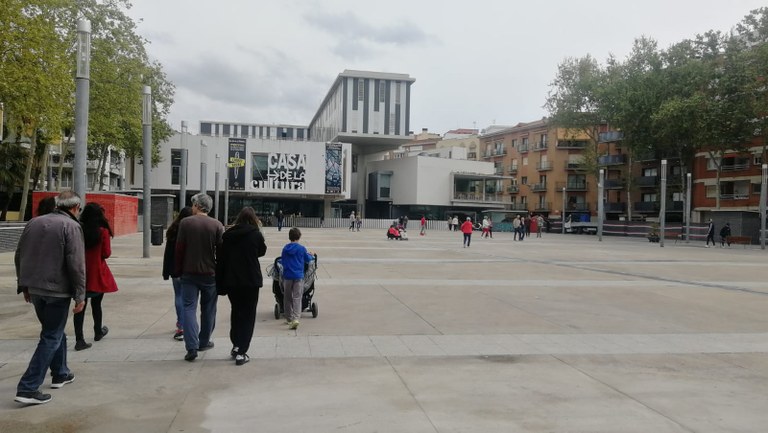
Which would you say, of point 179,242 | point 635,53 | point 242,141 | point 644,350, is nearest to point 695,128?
point 635,53

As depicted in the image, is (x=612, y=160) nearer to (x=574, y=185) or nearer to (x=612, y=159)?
(x=612, y=159)

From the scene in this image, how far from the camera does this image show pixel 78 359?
5.93 metres

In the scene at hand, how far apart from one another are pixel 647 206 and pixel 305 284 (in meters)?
61.9

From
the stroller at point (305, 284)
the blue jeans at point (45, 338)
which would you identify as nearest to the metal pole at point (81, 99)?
the stroller at point (305, 284)

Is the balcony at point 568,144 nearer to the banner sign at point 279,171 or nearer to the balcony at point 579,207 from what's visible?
the balcony at point 579,207

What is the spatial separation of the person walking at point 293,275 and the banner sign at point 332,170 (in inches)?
1993

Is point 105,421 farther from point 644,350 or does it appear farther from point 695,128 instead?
point 695,128

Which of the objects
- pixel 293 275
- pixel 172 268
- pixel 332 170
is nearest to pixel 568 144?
pixel 332 170

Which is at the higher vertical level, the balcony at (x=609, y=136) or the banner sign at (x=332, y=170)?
the balcony at (x=609, y=136)

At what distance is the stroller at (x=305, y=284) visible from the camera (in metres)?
8.18

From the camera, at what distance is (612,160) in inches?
2662

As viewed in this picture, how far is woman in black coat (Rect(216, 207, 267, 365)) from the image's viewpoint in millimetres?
5828

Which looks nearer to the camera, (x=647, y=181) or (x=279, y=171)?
(x=279, y=171)

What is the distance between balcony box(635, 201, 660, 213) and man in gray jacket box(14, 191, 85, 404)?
64.0 meters
